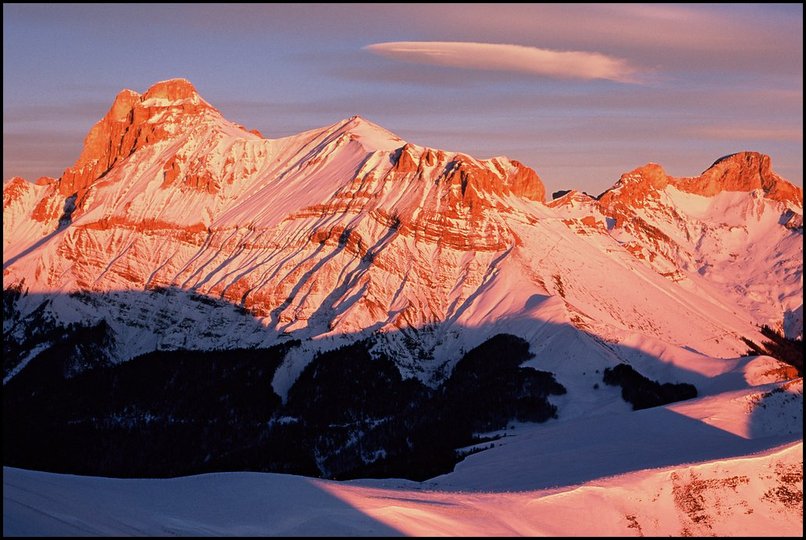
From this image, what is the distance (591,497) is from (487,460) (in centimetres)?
5102

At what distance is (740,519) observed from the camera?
122 meters

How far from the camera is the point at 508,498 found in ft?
401

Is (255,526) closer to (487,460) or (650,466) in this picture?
(650,466)

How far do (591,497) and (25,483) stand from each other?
52.1 metres

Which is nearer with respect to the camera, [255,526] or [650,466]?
[255,526]

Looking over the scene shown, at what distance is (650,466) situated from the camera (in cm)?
13850

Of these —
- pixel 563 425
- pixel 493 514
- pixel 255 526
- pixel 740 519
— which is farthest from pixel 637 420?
pixel 255 526

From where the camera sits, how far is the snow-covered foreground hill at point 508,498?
330ft

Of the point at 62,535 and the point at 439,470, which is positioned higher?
the point at 62,535

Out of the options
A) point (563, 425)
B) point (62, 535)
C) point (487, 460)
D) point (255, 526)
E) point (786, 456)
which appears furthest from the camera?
point (563, 425)

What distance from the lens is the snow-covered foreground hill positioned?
3964 inches

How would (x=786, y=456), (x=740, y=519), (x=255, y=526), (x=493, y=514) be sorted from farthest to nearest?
1. (x=786, y=456)
2. (x=740, y=519)
3. (x=493, y=514)
4. (x=255, y=526)

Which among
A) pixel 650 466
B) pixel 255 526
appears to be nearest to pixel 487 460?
pixel 650 466

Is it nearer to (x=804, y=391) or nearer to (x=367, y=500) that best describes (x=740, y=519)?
(x=367, y=500)
